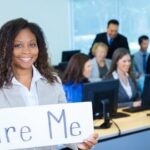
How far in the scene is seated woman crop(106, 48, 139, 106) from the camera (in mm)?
3533

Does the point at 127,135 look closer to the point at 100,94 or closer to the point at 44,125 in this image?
the point at 100,94

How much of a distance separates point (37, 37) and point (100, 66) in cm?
341

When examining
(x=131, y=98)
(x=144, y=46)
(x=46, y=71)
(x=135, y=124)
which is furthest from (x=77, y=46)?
(x=46, y=71)

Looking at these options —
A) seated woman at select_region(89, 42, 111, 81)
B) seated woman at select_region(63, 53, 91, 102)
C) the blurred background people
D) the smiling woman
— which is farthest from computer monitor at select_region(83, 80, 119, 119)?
the blurred background people

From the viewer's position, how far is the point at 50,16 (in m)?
6.57

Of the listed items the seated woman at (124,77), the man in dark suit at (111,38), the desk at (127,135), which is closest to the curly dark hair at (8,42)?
the desk at (127,135)

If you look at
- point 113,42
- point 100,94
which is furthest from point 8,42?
point 113,42

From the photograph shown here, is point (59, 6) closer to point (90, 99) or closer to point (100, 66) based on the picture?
point (100, 66)

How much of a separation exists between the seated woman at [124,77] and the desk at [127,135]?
1.83 feet

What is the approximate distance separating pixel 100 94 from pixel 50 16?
166 inches

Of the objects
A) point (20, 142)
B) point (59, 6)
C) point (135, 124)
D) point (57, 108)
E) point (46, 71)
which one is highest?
point (59, 6)

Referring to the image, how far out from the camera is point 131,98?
359cm

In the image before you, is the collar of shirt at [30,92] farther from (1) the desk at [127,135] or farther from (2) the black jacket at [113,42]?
(2) the black jacket at [113,42]

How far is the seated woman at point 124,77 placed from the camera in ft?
11.6
